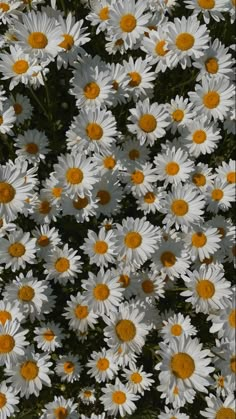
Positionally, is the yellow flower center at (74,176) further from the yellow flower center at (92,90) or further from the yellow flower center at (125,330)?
the yellow flower center at (125,330)

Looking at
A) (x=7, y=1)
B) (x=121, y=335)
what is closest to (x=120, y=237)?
(x=121, y=335)

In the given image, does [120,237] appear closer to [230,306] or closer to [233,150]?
[230,306]

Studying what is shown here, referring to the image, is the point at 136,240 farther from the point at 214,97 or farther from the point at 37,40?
the point at 37,40

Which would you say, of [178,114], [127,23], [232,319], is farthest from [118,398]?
[127,23]

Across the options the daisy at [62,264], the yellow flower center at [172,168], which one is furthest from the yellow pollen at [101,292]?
the yellow flower center at [172,168]

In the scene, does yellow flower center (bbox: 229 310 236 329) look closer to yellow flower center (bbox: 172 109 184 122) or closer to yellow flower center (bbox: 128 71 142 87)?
yellow flower center (bbox: 172 109 184 122)

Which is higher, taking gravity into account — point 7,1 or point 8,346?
point 7,1

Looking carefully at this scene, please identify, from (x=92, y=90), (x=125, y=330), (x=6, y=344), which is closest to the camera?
(x=6, y=344)

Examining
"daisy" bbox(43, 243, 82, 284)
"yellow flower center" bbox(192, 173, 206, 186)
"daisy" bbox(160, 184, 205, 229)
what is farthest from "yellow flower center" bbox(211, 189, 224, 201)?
"daisy" bbox(43, 243, 82, 284)
